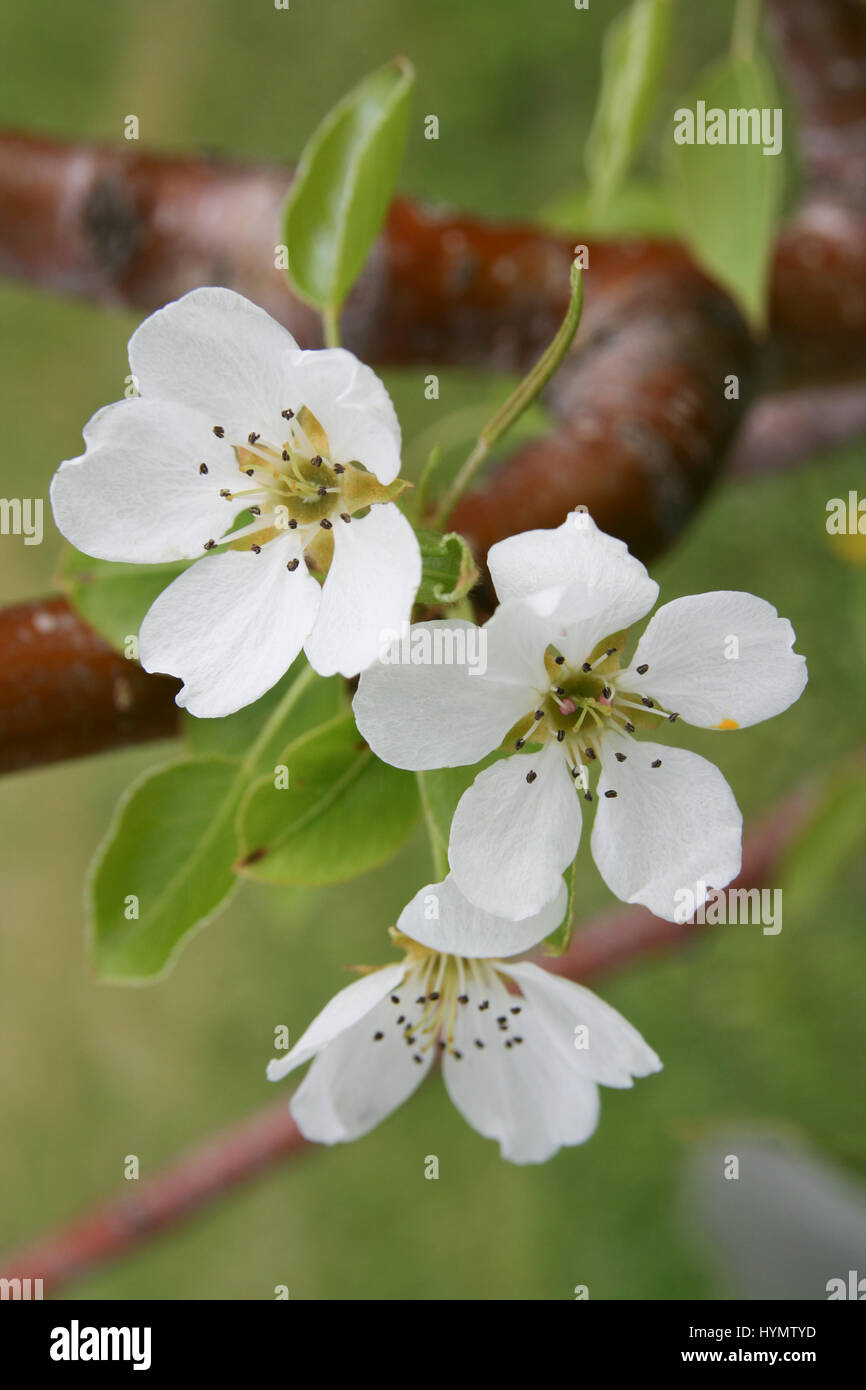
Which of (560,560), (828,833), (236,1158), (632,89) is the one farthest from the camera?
(236,1158)

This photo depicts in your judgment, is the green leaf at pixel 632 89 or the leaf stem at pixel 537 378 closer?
the leaf stem at pixel 537 378

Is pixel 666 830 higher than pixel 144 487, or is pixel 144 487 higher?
pixel 144 487

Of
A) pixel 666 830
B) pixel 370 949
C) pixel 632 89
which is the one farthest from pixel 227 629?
pixel 370 949

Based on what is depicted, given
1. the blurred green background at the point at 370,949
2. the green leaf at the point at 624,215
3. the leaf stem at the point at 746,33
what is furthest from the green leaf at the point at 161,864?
the blurred green background at the point at 370,949

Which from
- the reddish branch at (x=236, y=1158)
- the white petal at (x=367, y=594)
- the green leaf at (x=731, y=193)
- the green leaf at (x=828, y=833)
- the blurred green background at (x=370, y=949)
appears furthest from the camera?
the blurred green background at (x=370, y=949)

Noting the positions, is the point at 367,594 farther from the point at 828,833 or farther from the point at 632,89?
the point at 828,833

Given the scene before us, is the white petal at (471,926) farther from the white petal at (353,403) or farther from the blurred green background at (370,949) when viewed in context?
the blurred green background at (370,949)
